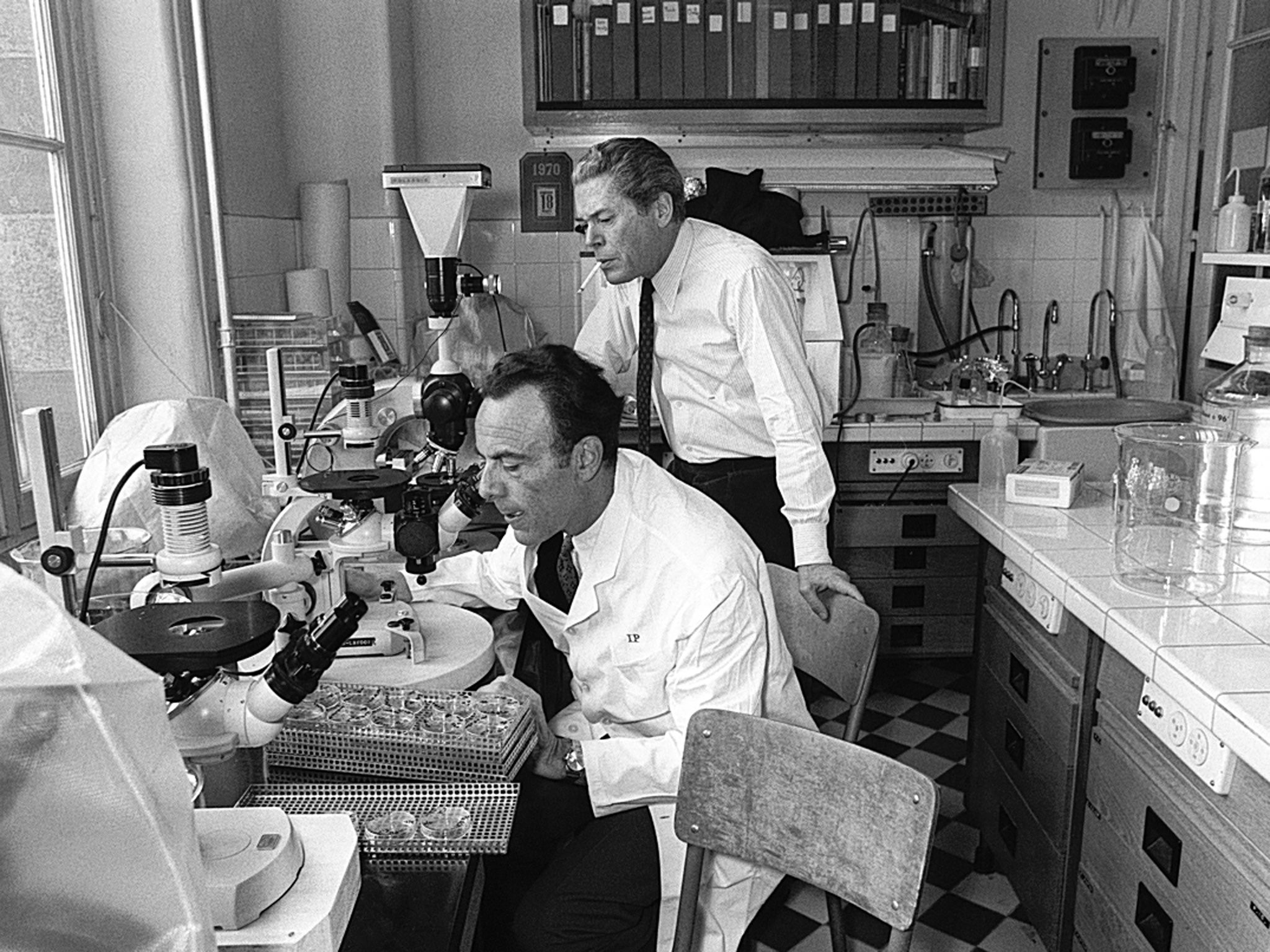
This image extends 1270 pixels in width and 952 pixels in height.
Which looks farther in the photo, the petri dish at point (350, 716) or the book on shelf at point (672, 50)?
the book on shelf at point (672, 50)

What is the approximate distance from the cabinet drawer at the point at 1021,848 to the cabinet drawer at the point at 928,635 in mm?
1029

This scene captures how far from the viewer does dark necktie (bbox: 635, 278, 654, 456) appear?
2.63 metres

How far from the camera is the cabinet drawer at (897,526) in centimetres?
353

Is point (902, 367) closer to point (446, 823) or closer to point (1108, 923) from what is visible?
point (1108, 923)

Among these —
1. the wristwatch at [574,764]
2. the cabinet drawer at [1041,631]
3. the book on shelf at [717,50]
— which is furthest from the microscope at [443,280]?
the cabinet drawer at [1041,631]

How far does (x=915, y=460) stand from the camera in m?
3.48

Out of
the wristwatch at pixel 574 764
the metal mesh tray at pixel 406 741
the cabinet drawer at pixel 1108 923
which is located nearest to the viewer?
the metal mesh tray at pixel 406 741

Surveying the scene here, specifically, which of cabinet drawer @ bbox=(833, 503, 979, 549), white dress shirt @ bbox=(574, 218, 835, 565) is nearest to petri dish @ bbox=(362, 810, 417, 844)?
white dress shirt @ bbox=(574, 218, 835, 565)

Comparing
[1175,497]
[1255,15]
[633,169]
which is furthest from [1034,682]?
[1255,15]

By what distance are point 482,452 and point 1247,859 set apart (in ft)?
3.90

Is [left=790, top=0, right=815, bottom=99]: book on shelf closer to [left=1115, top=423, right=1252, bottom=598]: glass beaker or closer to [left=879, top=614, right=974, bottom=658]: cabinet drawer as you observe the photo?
[left=879, top=614, right=974, bottom=658]: cabinet drawer

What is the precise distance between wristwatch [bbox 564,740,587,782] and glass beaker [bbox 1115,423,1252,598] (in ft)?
3.39

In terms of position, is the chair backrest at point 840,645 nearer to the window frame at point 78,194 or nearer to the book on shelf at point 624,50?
the window frame at point 78,194

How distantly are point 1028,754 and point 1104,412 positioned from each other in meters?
1.67
